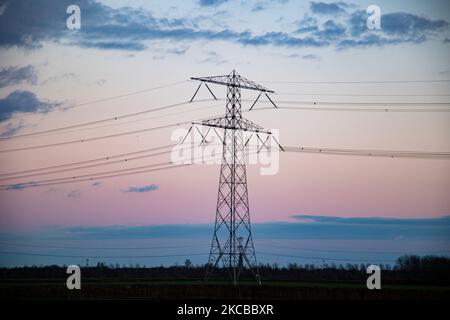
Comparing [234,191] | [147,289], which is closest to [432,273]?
[147,289]

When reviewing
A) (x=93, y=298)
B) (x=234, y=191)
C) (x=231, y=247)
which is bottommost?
(x=93, y=298)
